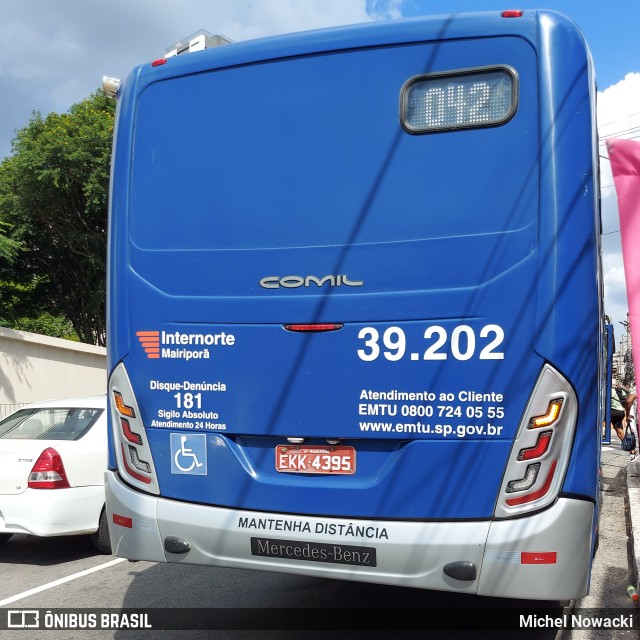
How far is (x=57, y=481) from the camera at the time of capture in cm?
688

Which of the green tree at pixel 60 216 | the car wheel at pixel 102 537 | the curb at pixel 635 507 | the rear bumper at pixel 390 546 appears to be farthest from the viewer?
the green tree at pixel 60 216

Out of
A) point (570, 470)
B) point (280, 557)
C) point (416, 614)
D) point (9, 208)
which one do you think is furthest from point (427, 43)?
point (9, 208)

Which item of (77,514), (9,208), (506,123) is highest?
(9,208)

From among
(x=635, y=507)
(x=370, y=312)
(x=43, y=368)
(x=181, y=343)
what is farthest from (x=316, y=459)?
(x=43, y=368)

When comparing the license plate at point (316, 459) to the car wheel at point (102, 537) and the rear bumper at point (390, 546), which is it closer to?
the rear bumper at point (390, 546)

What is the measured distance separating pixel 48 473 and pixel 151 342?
285cm

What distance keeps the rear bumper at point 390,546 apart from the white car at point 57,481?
2532 mm

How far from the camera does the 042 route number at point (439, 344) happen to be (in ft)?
13.0

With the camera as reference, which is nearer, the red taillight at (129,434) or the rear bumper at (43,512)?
the red taillight at (129,434)

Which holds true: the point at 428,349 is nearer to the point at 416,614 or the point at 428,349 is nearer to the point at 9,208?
the point at 416,614

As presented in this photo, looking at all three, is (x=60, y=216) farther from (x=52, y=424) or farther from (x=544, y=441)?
(x=544, y=441)

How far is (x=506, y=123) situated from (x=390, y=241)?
0.80 metres

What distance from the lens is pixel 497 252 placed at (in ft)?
13.0

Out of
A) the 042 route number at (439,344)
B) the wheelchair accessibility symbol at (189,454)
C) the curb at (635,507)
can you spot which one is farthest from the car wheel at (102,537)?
the curb at (635,507)
